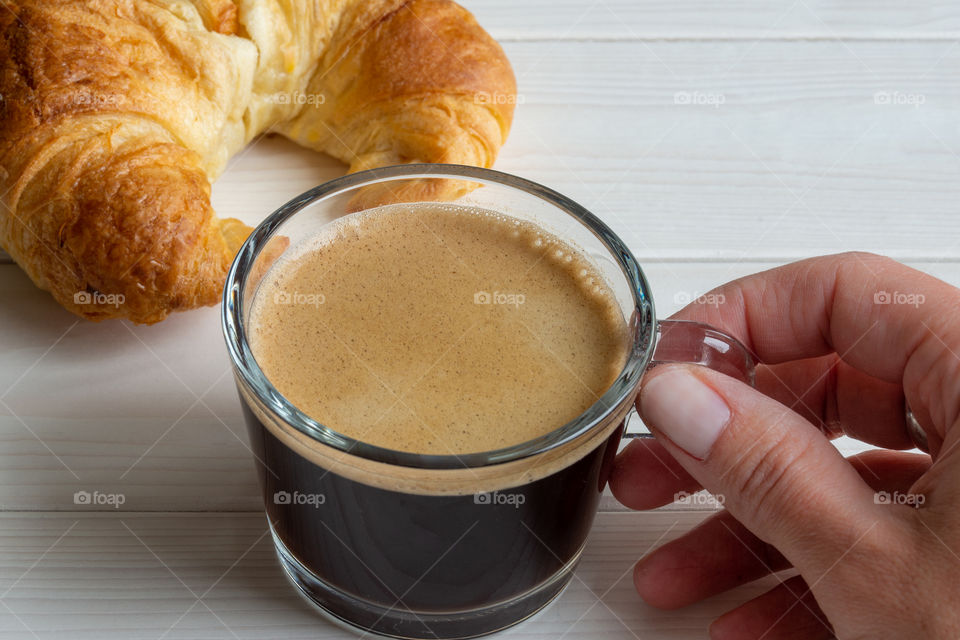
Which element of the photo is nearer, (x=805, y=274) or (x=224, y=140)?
(x=805, y=274)

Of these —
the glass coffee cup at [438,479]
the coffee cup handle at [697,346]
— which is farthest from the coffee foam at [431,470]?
the coffee cup handle at [697,346]

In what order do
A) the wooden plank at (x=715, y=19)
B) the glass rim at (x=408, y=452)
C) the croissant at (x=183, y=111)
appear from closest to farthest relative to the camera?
the glass rim at (x=408, y=452) → the croissant at (x=183, y=111) → the wooden plank at (x=715, y=19)

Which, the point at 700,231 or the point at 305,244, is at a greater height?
the point at 305,244

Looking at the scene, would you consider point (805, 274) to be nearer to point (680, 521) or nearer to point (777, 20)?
point (680, 521)

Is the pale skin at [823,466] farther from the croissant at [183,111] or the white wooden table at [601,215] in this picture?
the croissant at [183,111]

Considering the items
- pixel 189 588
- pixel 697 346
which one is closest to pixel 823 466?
pixel 697 346

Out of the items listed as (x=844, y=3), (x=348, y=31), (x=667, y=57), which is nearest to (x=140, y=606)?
(x=348, y=31)
